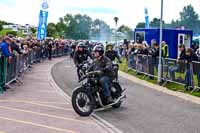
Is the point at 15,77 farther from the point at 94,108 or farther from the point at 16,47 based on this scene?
the point at 94,108

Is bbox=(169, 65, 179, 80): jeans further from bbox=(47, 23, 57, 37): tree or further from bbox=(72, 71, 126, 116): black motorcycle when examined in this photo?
bbox=(47, 23, 57, 37): tree

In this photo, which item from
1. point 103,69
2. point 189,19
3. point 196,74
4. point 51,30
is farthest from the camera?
point 189,19

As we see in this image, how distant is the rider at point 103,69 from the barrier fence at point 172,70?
5461 mm

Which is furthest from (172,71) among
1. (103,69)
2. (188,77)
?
(103,69)

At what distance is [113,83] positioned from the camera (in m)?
14.6

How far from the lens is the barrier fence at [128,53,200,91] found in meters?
19.1

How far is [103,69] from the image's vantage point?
13930mm

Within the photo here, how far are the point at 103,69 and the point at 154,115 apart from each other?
6.02ft

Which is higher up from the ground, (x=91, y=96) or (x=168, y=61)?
(x=168, y=61)

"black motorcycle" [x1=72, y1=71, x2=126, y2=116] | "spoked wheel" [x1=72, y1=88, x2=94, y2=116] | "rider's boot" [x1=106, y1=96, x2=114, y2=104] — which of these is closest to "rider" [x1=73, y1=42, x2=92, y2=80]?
"black motorcycle" [x1=72, y1=71, x2=126, y2=116]

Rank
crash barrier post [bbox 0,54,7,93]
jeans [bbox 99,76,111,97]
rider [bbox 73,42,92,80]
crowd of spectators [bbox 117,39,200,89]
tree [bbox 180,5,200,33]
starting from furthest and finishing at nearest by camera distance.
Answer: tree [bbox 180,5,200,33] → rider [bbox 73,42,92,80] → crowd of spectators [bbox 117,39,200,89] → crash barrier post [bbox 0,54,7,93] → jeans [bbox 99,76,111,97]

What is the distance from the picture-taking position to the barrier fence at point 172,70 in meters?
19.1

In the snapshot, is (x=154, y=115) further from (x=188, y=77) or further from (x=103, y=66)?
(x=188, y=77)

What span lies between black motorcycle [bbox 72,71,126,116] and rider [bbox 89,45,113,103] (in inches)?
4.8
